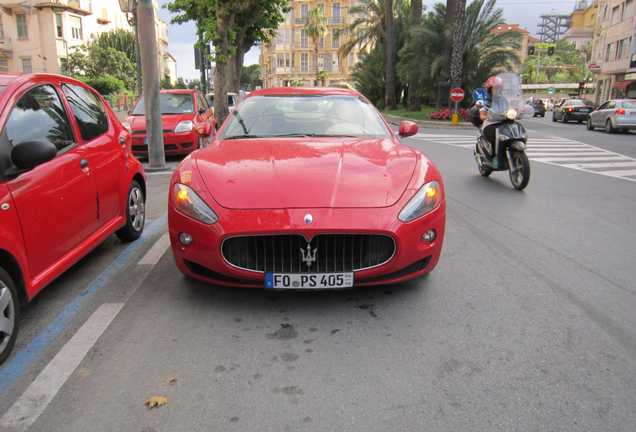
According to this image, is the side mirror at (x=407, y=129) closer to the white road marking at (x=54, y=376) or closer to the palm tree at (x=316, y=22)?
the white road marking at (x=54, y=376)

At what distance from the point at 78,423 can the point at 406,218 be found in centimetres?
213

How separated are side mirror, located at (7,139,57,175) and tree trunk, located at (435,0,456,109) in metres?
26.5

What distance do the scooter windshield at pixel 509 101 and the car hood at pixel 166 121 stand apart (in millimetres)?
6869

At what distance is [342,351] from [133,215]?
307 cm

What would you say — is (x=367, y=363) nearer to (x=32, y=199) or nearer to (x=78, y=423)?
(x=78, y=423)

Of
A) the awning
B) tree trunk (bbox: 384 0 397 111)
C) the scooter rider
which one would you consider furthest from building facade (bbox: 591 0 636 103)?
the scooter rider

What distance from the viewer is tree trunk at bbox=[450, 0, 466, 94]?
25016mm

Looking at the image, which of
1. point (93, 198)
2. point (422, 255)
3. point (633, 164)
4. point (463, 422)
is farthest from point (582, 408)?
point (633, 164)

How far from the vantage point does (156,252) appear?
4723mm

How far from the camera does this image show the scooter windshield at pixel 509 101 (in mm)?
8328

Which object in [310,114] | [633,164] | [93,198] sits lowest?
[633,164]

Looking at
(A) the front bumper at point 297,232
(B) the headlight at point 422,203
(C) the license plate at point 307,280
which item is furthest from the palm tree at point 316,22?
(C) the license plate at point 307,280

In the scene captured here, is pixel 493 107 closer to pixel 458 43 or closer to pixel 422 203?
pixel 422 203

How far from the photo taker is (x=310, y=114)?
4918 mm
